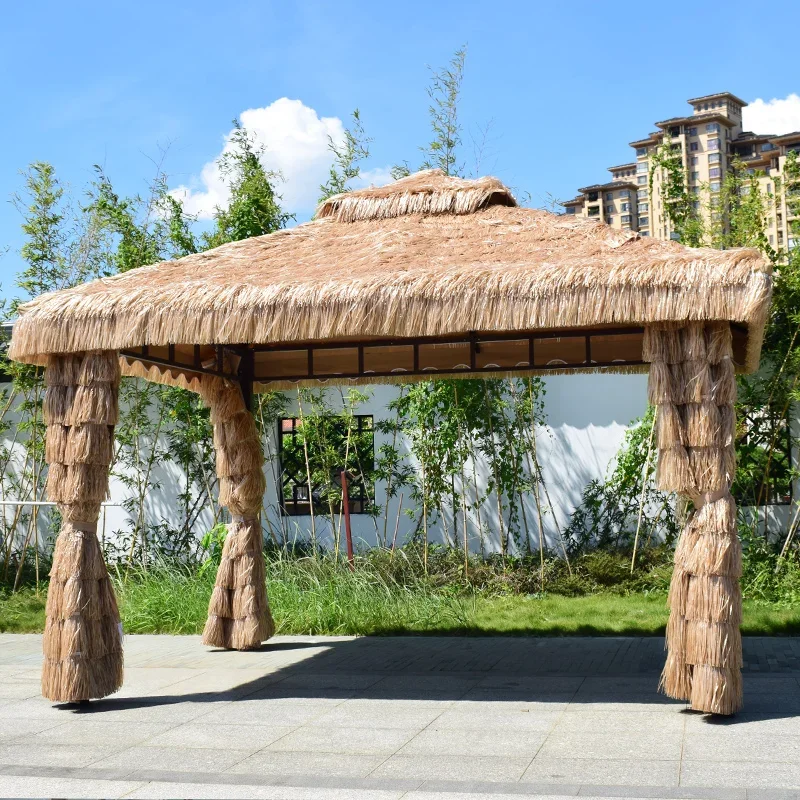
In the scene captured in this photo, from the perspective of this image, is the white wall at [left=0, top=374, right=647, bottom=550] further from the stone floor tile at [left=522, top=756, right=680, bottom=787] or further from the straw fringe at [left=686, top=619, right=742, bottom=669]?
the stone floor tile at [left=522, top=756, right=680, bottom=787]

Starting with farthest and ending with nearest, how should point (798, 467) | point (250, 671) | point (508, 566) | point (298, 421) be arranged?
→ point (298, 421), point (508, 566), point (798, 467), point (250, 671)

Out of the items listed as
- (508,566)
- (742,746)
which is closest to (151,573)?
(508,566)

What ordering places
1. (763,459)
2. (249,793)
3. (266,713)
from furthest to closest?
(763,459), (266,713), (249,793)

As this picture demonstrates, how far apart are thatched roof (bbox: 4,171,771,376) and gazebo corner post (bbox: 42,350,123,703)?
10.3 inches

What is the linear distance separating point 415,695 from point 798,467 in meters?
5.73

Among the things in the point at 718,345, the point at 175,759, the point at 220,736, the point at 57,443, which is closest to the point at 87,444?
the point at 57,443

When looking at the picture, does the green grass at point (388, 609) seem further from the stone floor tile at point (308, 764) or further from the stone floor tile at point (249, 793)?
the stone floor tile at point (249, 793)

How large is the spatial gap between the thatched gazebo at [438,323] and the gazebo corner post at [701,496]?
1 centimetres

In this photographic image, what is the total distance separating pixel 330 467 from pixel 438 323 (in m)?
5.86

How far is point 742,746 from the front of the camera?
4.84m

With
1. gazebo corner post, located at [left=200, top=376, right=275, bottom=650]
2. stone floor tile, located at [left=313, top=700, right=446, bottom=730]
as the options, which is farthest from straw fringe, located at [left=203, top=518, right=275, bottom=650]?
stone floor tile, located at [left=313, top=700, right=446, bottom=730]

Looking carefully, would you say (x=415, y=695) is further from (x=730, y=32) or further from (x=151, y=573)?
(x=730, y=32)

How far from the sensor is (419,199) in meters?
7.30

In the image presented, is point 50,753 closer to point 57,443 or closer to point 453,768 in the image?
point 57,443
